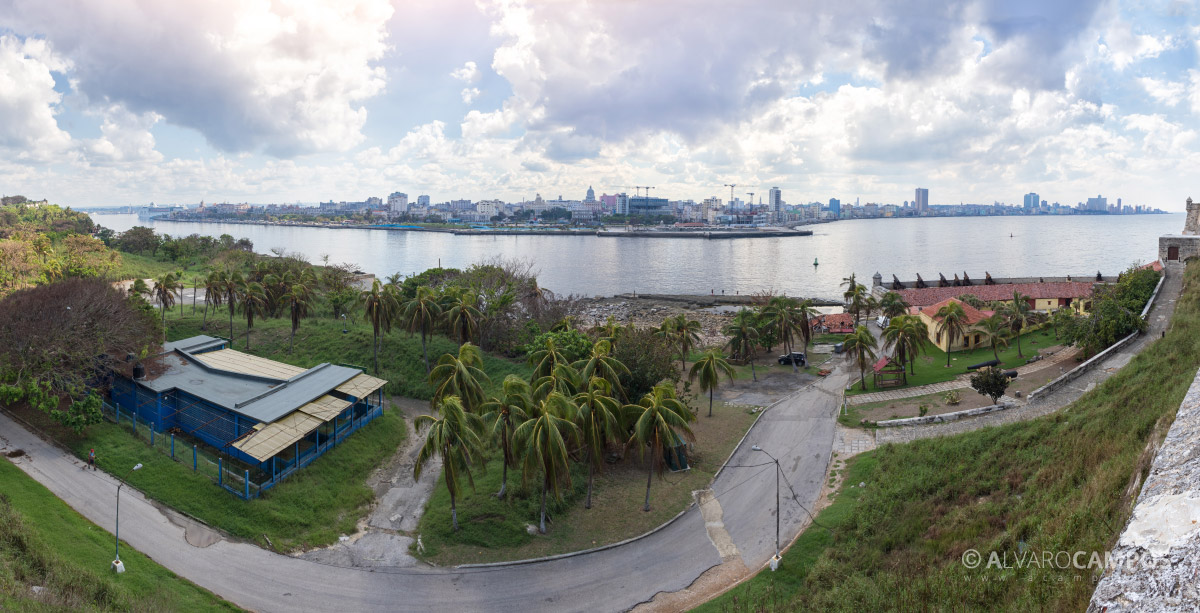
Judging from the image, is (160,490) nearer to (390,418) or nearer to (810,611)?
(390,418)

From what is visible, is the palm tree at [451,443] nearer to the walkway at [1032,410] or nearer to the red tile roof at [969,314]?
the walkway at [1032,410]

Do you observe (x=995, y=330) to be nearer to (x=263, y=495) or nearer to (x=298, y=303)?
(x=263, y=495)

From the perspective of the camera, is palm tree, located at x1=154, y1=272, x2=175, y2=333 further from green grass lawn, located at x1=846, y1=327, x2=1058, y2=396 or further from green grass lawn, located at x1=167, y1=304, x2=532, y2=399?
green grass lawn, located at x1=846, y1=327, x2=1058, y2=396

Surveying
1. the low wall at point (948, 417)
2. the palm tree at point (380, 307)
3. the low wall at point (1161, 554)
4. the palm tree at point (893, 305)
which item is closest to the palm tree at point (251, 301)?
the palm tree at point (380, 307)

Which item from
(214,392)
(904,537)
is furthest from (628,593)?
(214,392)

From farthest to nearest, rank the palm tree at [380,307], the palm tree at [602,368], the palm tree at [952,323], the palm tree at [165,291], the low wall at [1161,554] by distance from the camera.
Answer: the palm tree at [165,291] < the palm tree at [952,323] < the palm tree at [380,307] < the palm tree at [602,368] < the low wall at [1161,554]

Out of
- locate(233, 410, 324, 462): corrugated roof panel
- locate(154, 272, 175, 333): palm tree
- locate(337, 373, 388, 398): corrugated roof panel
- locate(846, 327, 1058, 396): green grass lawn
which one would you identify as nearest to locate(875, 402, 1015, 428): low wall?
locate(846, 327, 1058, 396): green grass lawn
